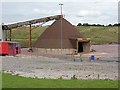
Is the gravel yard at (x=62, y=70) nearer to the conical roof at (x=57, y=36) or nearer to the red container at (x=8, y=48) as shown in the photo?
the red container at (x=8, y=48)

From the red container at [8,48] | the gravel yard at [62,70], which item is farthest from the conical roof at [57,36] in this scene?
the gravel yard at [62,70]

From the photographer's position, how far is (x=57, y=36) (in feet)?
243

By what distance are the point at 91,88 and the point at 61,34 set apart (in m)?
61.8

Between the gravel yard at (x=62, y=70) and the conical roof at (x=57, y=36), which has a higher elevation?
the conical roof at (x=57, y=36)

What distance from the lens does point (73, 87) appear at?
1277 cm

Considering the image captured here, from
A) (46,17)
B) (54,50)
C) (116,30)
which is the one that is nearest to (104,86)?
(54,50)

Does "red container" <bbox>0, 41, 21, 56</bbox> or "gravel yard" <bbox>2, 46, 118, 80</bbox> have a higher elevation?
"red container" <bbox>0, 41, 21, 56</bbox>

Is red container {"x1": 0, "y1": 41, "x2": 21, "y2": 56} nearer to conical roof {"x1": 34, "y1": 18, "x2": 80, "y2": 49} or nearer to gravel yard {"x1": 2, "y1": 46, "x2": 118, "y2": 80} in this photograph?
conical roof {"x1": 34, "y1": 18, "x2": 80, "y2": 49}

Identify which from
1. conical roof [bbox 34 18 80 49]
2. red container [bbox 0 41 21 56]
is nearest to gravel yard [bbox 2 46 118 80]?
red container [bbox 0 41 21 56]

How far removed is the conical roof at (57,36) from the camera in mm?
73081

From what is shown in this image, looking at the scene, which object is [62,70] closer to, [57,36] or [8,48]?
[8,48]

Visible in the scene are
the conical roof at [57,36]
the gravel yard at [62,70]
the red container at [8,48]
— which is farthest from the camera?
the conical roof at [57,36]

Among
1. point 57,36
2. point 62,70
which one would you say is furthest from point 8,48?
point 62,70

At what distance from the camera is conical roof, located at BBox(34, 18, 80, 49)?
73.1 m
